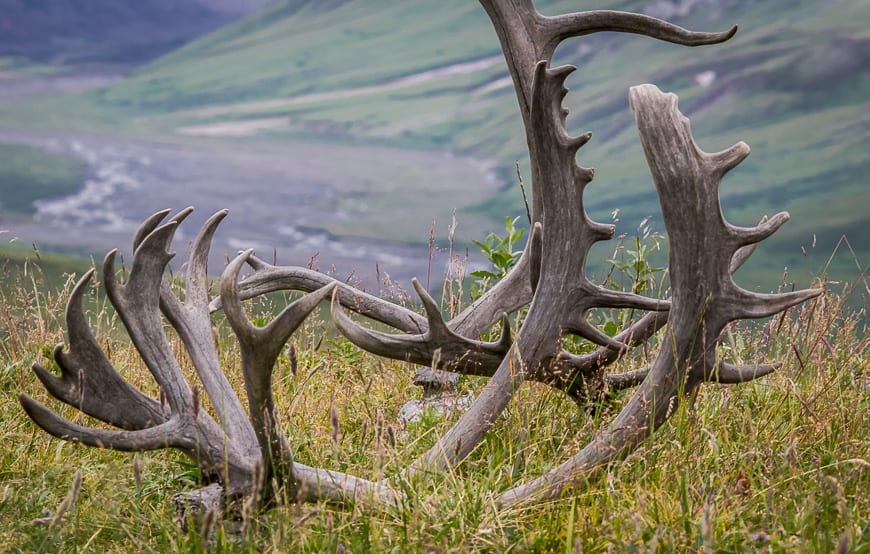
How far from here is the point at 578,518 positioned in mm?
3055

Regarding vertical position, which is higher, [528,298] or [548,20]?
[548,20]

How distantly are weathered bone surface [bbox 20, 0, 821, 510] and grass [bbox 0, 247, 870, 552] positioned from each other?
128mm

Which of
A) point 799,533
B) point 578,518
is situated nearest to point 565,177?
point 578,518

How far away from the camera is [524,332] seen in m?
3.62

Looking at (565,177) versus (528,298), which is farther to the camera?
(528,298)

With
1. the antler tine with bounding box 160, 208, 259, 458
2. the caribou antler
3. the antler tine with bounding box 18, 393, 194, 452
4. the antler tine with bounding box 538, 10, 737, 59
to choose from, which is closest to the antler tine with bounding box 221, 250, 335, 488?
the caribou antler

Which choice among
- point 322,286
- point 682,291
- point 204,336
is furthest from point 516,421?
point 204,336

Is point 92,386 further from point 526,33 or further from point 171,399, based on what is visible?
point 526,33

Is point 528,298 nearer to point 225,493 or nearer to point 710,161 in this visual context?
point 710,161

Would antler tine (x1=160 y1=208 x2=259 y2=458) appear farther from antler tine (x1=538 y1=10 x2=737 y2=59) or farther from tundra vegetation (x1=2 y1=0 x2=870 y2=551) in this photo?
antler tine (x1=538 y1=10 x2=737 y2=59)

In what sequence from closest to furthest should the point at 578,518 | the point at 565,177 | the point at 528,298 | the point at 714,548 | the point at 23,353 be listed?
1. the point at 714,548
2. the point at 578,518
3. the point at 565,177
4. the point at 528,298
5. the point at 23,353

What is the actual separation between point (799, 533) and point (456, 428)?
4.05ft

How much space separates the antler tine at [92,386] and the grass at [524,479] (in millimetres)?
242

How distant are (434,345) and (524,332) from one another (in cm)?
36
